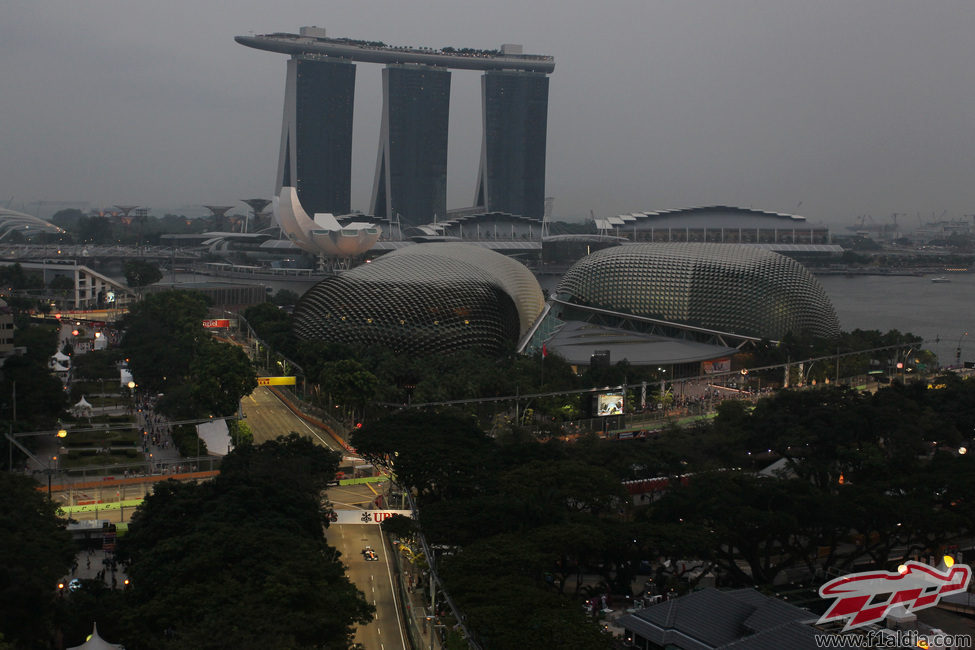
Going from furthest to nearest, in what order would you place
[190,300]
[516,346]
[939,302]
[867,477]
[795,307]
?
1. [939,302]
2. [190,300]
3. [795,307]
4. [516,346]
5. [867,477]

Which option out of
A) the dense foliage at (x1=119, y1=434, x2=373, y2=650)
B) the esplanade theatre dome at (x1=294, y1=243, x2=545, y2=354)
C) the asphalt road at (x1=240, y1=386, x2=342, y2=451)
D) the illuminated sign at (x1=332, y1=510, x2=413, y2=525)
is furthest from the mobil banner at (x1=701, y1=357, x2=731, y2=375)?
the dense foliage at (x1=119, y1=434, x2=373, y2=650)

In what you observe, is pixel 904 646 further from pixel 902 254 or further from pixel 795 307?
pixel 902 254

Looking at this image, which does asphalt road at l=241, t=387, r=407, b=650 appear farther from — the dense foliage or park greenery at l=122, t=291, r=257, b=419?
park greenery at l=122, t=291, r=257, b=419

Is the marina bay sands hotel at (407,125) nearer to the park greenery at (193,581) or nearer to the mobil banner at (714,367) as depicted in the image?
the mobil banner at (714,367)

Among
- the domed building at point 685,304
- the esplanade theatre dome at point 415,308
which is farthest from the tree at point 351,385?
the domed building at point 685,304

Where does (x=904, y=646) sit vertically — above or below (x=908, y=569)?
below

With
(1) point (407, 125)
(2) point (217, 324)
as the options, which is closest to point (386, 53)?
(1) point (407, 125)

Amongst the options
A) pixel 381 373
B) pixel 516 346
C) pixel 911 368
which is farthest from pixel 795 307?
pixel 381 373
